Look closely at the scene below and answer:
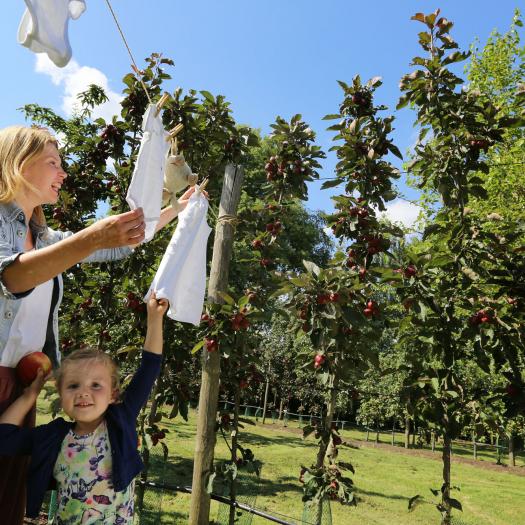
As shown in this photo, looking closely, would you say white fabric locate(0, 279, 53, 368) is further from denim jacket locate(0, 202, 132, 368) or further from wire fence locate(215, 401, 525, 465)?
wire fence locate(215, 401, 525, 465)

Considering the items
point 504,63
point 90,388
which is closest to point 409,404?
point 90,388

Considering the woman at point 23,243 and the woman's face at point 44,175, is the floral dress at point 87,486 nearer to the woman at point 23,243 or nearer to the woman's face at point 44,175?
the woman at point 23,243

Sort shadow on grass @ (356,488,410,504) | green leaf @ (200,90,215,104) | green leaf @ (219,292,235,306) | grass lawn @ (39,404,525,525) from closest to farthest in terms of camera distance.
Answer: green leaf @ (219,292,235,306) < green leaf @ (200,90,215,104) < grass lawn @ (39,404,525,525) < shadow on grass @ (356,488,410,504)

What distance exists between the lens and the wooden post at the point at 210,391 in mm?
2926

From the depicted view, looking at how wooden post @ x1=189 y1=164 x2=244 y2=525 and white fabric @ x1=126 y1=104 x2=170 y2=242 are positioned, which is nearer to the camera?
white fabric @ x1=126 y1=104 x2=170 y2=242

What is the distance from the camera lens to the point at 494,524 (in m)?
6.88

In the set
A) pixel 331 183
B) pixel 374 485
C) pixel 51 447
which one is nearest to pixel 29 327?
pixel 51 447

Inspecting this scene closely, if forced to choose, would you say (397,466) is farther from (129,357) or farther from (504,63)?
(129,357)

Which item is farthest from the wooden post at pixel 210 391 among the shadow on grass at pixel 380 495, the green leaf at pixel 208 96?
the shadow on grass at pixel 380 495

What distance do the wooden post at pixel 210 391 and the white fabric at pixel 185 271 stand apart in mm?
1343

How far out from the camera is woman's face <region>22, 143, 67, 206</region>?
134 centimetres

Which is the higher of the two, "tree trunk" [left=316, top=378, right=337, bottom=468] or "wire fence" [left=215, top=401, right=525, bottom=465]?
"tree trunk" [left=316, top=378, right=337, bottom=468]

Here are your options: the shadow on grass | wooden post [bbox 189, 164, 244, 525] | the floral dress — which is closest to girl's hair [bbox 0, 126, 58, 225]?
the floral dress

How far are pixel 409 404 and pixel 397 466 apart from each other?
9.92m
